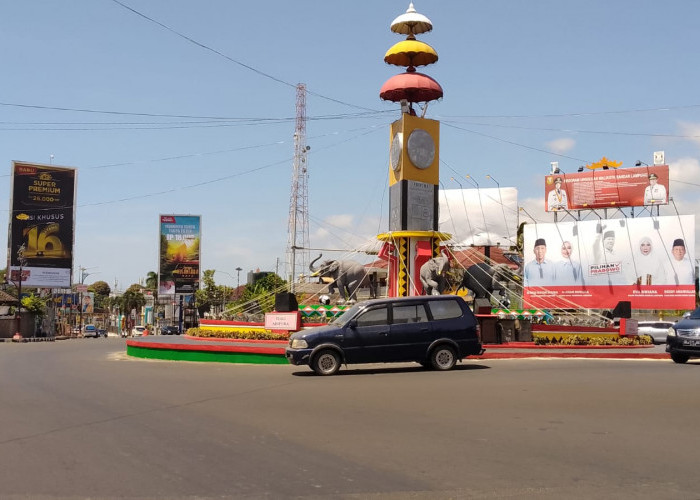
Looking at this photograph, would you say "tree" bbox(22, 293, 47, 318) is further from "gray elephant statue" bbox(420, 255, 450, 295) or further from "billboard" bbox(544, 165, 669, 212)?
"gray elephant statue" bbox(420, 255, 450, 295)

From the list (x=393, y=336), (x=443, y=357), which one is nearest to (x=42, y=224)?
(x=393, y=336)

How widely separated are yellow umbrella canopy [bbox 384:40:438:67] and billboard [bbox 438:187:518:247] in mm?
48966

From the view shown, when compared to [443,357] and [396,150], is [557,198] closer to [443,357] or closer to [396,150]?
[396,150]

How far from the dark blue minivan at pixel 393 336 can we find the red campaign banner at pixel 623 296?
124ft

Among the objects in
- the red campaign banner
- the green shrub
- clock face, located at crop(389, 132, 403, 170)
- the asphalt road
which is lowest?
the asphalt road

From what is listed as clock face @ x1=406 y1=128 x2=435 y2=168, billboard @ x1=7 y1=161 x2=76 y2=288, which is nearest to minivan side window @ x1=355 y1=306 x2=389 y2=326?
clock face @ x1=406 y1=128 x2=435 y2=168

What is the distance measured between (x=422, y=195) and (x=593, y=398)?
1907 cm

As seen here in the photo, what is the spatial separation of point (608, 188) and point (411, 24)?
36428 millimetres

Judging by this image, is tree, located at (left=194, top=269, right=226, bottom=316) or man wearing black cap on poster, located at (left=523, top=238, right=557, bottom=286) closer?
man wearing black cap on poster, located at (left=523, top=238, right=557, bottom=286)

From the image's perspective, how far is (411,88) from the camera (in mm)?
30328

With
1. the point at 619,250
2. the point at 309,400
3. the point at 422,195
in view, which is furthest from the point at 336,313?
the point at 619,250

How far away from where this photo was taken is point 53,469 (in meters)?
6.40

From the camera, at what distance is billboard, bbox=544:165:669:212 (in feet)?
193

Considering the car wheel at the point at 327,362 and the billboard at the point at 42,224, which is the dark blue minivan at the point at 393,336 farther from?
the billboard at the point at 42,224
